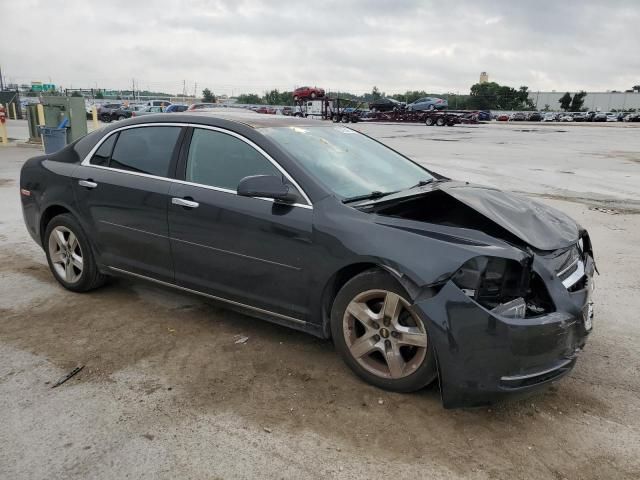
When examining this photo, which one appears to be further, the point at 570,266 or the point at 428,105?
the point at 428,105

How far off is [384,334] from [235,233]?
1.23 metres

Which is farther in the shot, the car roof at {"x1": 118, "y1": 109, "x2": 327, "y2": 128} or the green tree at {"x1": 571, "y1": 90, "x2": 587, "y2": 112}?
the green tree at {"x1": 571, "y1": 90, "x2": 587, "y2": 112}

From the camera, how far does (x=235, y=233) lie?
3.58 m

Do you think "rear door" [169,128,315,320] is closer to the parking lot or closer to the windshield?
the windshield

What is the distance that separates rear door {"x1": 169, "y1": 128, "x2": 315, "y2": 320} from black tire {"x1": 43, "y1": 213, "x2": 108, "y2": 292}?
110 cm

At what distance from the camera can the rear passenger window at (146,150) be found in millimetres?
4086

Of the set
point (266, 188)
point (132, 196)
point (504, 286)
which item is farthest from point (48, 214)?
point (504, 286)

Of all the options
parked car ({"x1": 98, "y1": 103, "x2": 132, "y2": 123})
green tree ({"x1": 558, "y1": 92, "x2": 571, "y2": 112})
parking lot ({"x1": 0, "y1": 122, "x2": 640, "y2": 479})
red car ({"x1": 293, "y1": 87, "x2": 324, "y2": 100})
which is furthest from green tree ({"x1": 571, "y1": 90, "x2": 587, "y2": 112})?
parking lot ({"x1": 0, "y1": 122, "x2": 640, "y2": 479})

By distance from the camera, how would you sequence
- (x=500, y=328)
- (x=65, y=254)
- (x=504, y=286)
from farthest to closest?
1. (x=65, y=254)
2. (x=504, y=286)
3. (x=500, y=328)

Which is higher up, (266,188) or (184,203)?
(266,188)

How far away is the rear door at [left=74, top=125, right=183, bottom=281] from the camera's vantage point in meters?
4.03

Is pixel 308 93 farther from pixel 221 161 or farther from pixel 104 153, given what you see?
pixel 221 161

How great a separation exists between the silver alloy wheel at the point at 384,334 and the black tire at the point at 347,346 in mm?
20

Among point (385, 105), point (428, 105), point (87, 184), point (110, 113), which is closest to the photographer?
point (87, 184)
